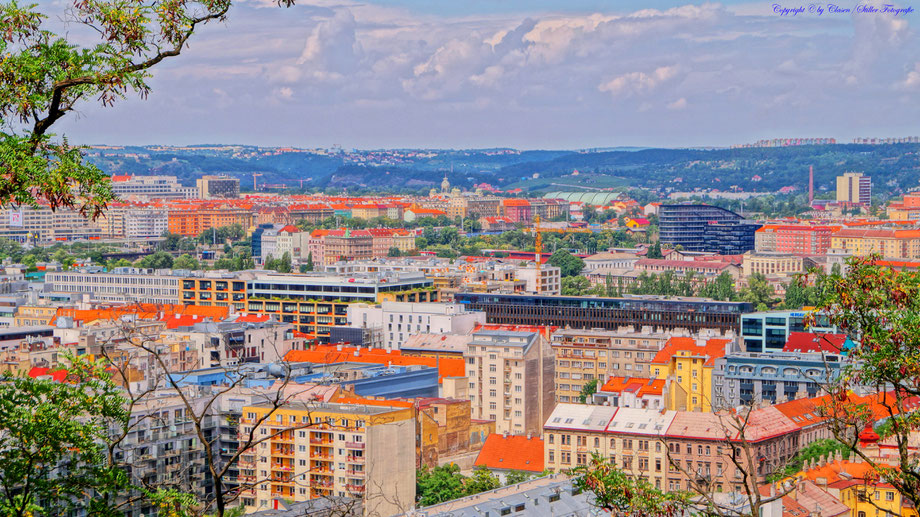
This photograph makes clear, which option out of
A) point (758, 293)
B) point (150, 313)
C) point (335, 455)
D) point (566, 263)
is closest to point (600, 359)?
point (150, 313)

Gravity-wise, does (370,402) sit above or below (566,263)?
below

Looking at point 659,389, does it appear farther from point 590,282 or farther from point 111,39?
point 590,282

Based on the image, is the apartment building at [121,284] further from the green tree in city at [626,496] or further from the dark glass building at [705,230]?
the green tree in city at [626,496]

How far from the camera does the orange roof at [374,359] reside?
4528 centimetres

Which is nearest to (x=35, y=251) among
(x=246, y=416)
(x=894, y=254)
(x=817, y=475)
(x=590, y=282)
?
(x=590, y=282)

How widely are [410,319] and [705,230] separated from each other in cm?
6609

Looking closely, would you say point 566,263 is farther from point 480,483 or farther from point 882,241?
point 480,483

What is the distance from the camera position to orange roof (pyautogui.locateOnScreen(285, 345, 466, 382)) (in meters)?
45.3

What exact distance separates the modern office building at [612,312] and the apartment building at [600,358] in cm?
770

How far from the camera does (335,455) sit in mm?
31953

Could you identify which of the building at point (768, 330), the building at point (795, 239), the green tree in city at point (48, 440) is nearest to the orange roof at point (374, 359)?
the building at point (768, 330)

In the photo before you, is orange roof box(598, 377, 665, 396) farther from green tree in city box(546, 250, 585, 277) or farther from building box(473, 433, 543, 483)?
green tree in city box(546, 250, 585, 277)

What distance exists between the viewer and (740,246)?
11838 cm

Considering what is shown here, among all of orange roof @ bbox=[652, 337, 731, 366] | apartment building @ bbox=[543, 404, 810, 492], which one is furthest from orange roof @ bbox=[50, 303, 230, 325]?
apartment building @ bbox=[543, 404, 810, 492]
